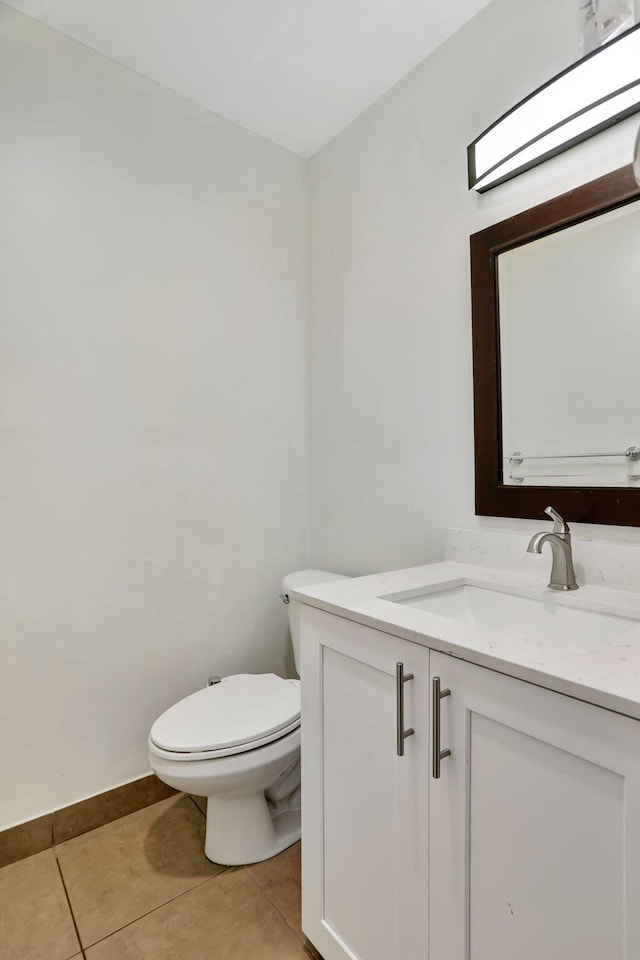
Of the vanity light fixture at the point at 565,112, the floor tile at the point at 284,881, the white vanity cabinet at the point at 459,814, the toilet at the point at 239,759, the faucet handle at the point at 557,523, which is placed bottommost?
the floor tile at the point at 284,881

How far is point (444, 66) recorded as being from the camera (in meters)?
1.50

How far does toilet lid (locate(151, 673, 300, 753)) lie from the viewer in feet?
4.16

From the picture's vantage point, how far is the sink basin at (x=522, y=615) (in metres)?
Answer: 0.99

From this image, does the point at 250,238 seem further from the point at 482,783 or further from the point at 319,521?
the point at 482,783

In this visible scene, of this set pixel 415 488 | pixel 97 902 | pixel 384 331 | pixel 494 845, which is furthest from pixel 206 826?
pixel 384 331

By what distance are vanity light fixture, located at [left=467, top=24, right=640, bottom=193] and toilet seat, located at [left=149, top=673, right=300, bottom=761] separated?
1568mm

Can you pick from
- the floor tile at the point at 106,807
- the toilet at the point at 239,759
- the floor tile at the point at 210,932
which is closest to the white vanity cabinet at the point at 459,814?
the floor tile at the point at 210,932

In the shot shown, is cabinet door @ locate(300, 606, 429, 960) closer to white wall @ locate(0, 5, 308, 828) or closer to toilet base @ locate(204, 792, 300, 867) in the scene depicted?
toilet base @ locate(204, 792, 300, 867)

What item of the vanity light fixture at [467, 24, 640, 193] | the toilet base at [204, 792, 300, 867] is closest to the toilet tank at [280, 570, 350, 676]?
the toilet base at [204, 792, 300, 867]

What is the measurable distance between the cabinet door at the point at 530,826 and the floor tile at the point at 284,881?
0.57 meters

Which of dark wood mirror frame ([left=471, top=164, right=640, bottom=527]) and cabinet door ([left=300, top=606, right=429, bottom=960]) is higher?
dark wood mirror frame ([left=471, top=164, right=640, bottom=527])

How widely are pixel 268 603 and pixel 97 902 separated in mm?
971

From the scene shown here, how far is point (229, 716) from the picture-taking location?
1375 mm

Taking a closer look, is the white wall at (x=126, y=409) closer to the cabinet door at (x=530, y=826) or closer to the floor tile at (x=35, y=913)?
the floor tile at (x=35, y=913)
